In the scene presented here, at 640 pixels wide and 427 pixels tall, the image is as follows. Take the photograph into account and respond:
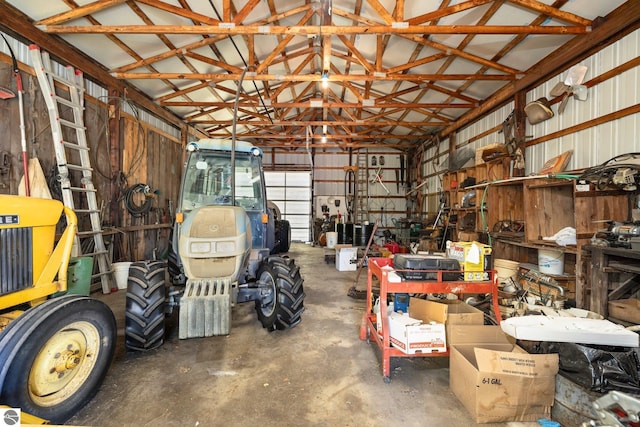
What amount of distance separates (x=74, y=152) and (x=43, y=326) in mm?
3693

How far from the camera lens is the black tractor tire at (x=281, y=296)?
2818 mm

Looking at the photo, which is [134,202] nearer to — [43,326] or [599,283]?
[43,326]

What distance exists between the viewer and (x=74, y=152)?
4145mm

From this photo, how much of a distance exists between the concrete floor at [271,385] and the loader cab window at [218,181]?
1455mm

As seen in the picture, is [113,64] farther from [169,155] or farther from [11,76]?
[169,155]

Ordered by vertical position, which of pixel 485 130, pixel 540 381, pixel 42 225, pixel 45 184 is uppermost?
pixel 485 130

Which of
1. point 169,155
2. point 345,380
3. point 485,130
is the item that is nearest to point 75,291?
point 345,380

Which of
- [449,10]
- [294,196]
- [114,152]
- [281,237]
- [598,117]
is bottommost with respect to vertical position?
[281,237]

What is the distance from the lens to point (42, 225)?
1860mm

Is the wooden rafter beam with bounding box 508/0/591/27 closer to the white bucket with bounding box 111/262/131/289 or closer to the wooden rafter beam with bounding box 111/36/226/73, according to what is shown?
the wooden rafter beam with bounding box 111/36/226/73

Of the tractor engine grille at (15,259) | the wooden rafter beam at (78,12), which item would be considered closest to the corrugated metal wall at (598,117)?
the tractor engine grille at (15,259)

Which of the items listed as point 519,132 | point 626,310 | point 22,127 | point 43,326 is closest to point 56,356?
point 43,326

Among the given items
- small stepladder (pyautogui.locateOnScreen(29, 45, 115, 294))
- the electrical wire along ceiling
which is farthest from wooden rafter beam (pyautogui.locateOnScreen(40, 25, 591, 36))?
small stepladder (pyautogui.locateOnScreen(29, 45, 115, 294))

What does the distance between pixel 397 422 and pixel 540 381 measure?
92cm
